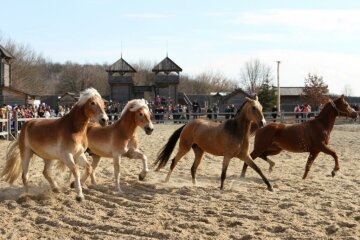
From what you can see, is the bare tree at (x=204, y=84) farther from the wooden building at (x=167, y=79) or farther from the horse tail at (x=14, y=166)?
the horse tail at (x=14, y=166)

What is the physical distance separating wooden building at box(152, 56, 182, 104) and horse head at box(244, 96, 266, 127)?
138ft

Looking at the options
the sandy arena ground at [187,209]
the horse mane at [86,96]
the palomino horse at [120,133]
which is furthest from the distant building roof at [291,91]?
the horse mane at [86,96]

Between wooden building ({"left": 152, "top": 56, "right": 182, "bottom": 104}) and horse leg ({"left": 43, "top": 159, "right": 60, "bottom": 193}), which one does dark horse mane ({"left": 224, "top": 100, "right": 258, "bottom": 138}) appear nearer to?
horse leg ({"left": 43, "top": 159, "right": 60, "bottom": 193})

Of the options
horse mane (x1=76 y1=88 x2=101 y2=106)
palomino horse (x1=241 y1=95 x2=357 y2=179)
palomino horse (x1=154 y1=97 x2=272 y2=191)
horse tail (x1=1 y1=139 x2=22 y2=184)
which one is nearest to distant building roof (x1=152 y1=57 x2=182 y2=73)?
palomino horse (x1=241 y1=95 x2=357 y2=179)

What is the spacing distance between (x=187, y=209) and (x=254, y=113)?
2496mm

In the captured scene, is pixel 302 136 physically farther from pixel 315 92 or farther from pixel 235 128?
pixel 315 92

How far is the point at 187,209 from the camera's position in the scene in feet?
22.4

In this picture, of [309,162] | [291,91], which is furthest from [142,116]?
[291,91]

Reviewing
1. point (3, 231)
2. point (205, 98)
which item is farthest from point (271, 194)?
point (205, 98)

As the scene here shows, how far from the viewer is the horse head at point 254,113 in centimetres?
857

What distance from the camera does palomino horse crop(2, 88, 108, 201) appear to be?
297 inches

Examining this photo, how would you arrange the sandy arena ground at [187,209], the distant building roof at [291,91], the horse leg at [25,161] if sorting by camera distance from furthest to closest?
1. the distant building roof at [291,91]
2. the horse leg at [25,161]
3. the sandy arena ground at [187,209]

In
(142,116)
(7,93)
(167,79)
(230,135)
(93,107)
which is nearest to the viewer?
(93,107)

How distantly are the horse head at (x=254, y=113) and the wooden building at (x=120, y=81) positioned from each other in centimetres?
4318
